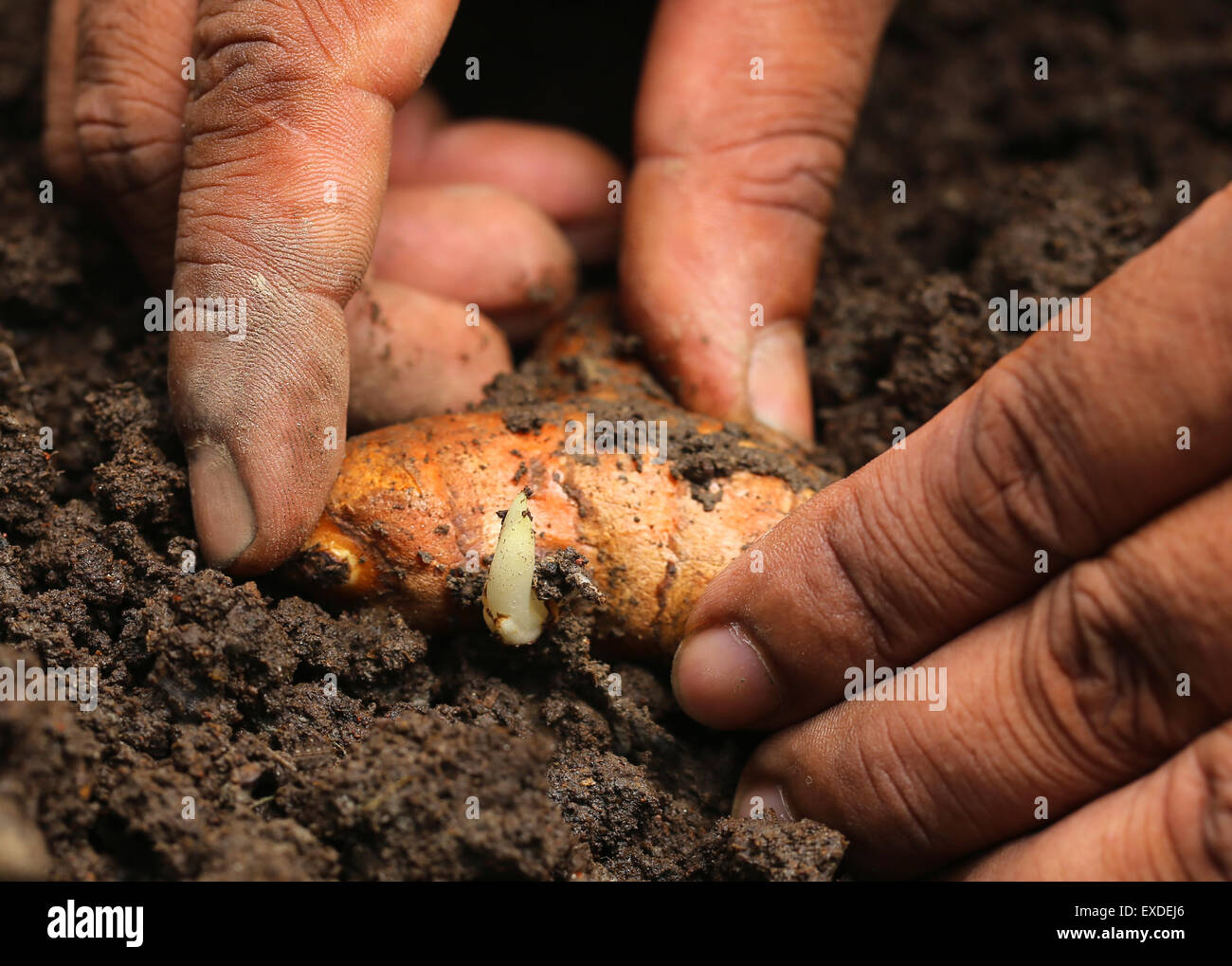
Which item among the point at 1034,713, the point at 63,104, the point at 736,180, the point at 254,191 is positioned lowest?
the point at 1034,713

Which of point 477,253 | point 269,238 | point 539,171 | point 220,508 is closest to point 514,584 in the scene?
point 220,508

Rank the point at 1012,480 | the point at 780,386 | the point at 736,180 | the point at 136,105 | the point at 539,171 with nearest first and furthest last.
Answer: the point at 1012,480, the point at 136,105, the point at 780,386, the point at 736,180, the point at 539,171

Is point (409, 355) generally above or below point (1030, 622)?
above

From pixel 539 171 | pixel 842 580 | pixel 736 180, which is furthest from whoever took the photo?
pixel 539 171

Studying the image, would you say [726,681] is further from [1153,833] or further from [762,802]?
[1153,833]

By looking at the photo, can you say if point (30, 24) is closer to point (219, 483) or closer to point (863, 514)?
point (219, 483)

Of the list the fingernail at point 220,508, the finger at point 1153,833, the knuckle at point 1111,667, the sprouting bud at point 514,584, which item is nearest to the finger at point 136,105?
the fingernail at point 220,508

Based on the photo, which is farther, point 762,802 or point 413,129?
point 413,129

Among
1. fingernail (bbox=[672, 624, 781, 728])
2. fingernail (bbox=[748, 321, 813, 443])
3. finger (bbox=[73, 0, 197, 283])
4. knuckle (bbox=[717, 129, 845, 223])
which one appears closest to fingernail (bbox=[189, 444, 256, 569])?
finger (bbox=[73, 0, 197, 283])
